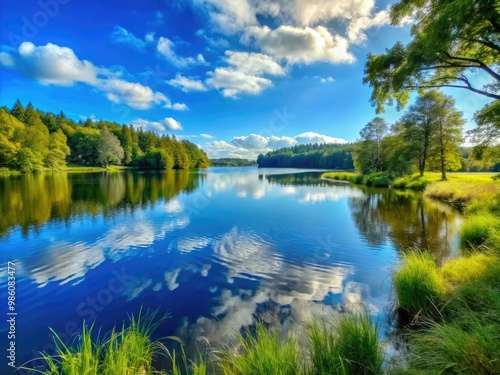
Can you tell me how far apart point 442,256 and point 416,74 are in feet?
28.3

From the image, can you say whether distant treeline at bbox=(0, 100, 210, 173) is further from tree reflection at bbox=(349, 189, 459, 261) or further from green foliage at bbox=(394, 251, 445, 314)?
green foliage at bbox=(394, 251, 445, 314)

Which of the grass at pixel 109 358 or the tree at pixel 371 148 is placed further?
the tree at pixel 371 148

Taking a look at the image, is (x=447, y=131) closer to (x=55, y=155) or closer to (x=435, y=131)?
(x=435, y=131)

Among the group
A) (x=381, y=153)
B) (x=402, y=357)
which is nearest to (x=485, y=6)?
(x=402, y=357)

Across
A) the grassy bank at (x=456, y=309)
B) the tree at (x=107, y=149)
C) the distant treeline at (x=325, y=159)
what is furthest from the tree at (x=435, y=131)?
the tree at (x=107, y=149)

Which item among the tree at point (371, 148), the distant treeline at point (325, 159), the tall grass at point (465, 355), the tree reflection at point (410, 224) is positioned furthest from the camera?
the distant treeline at point (325, 159)

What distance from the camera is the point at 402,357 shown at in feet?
14.6

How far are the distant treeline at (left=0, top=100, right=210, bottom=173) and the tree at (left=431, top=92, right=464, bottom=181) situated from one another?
79.2m

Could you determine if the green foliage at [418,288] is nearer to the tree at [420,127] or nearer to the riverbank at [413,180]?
the riverbank at [413,180]

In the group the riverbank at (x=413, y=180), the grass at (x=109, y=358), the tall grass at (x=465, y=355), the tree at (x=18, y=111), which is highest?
the tree at (x=18, y=111)

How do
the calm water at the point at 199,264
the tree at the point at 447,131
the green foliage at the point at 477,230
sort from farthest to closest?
the tree at the point at 447,131 < the green foliage at the point at 477,230 < the calm water at the point at 199,264

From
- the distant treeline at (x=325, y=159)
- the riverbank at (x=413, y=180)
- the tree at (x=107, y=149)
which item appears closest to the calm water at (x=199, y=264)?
the riverbank at (x=413, y=180)

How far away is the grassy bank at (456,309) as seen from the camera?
298 cm

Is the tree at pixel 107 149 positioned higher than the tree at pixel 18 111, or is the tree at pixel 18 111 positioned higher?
the tree at pixel 18 111
